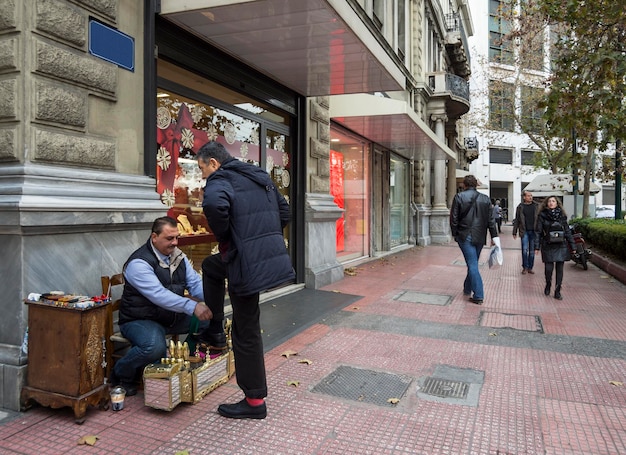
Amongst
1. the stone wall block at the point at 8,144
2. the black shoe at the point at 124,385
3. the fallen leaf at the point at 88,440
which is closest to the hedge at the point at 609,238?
the black shoe at the point at 124,385

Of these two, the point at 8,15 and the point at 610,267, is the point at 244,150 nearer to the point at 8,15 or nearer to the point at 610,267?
the point at 8,15

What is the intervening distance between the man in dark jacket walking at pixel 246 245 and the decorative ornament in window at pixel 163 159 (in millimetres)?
2192

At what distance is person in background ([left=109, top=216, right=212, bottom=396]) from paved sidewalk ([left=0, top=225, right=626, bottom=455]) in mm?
345

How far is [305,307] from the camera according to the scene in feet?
22.3

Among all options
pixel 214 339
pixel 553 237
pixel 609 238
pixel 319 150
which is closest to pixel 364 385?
pixel 214 339

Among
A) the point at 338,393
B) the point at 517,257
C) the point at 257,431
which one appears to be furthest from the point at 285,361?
the point at 517,257

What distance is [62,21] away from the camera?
3.81 metres

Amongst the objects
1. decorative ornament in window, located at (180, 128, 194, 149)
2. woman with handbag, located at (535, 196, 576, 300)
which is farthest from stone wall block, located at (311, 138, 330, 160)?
woman with handbag, located at (535, 196, 576, 300)

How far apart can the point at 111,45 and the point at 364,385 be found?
3.59 meters

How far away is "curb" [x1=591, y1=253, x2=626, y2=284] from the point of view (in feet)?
31.5

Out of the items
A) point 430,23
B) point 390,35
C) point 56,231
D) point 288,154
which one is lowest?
point 56,231

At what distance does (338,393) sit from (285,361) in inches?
34.9

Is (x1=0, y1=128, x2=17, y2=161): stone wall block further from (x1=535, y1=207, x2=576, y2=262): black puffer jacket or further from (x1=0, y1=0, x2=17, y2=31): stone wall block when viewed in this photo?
(x1=535, y1=207, x2=576, y2=262): black puffer jacket

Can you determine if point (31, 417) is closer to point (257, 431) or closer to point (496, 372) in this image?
point (257, 431)
